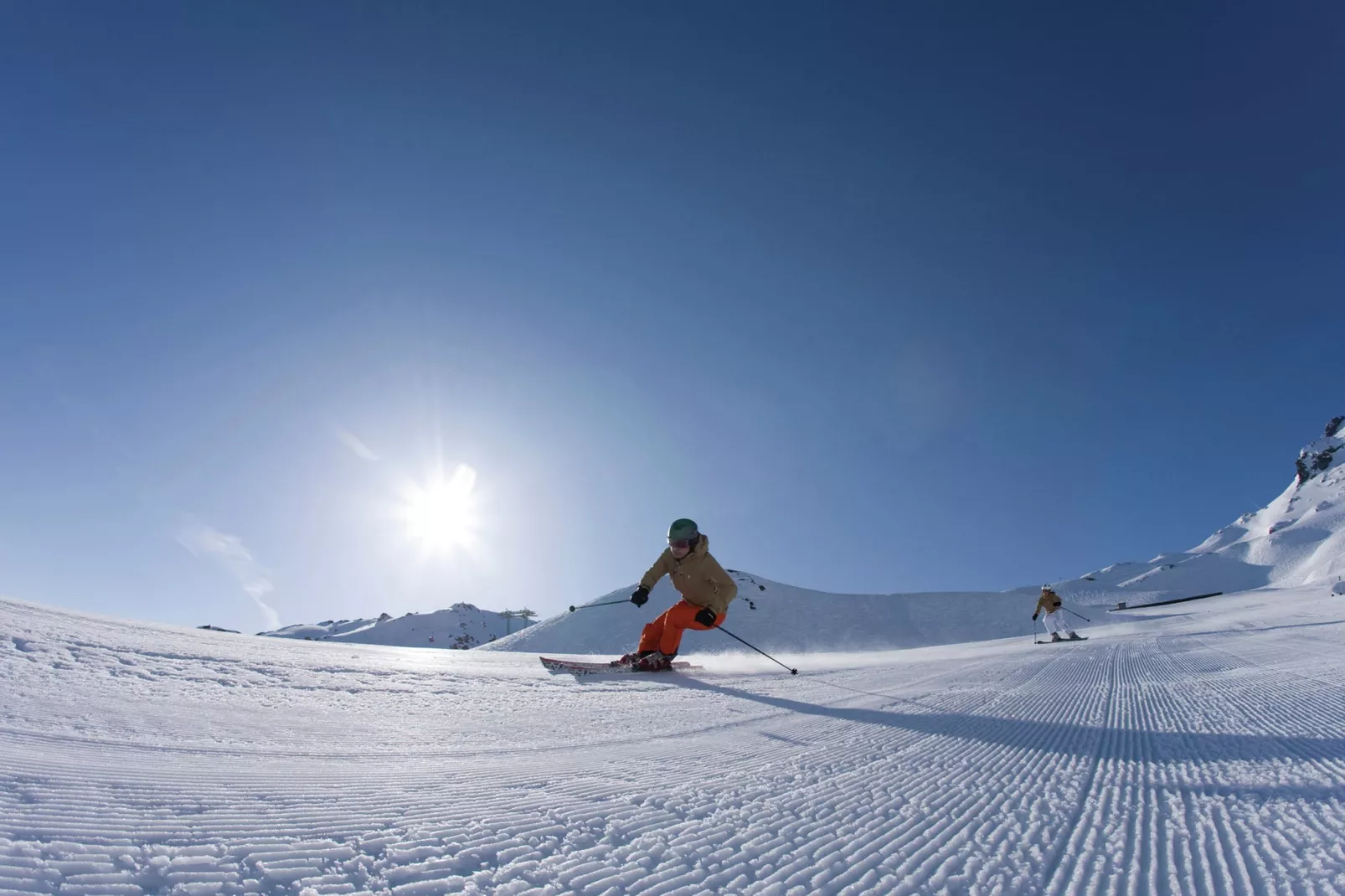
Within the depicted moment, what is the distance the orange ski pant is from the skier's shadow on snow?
3981mm

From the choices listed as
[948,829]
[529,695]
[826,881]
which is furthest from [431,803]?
[529,695]

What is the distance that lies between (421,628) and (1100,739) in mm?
118727

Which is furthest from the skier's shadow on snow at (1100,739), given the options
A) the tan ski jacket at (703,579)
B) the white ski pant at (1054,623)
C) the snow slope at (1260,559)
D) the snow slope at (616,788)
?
the snow slope at (1260,559)

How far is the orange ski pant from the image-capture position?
8117mm

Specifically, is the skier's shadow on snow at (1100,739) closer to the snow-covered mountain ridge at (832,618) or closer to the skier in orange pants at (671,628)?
the skier in orange pants at (671,628)

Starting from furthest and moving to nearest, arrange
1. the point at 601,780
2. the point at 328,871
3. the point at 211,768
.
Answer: the point at 601,780 → the point at 211,768 → the point at 328,871

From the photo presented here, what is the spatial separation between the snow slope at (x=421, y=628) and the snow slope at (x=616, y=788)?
98.8 meters

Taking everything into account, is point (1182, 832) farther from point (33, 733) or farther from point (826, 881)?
point (33, 733)

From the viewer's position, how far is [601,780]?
2250 millimetres

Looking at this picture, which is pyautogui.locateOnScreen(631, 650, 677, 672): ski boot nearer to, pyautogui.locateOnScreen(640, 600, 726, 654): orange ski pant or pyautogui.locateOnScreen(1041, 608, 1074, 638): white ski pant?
pyautogui.locateOnScreen(640, 600, 726, 654): orange ski pant

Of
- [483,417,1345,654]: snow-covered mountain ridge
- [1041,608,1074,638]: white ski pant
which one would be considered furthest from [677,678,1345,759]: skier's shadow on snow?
[483,417,1345,654]: snow-covered mountain ridge

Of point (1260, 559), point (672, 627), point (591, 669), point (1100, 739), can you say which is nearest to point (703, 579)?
point (672, 627)

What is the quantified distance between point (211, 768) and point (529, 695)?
2645 millimetres

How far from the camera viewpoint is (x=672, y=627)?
8172mm
